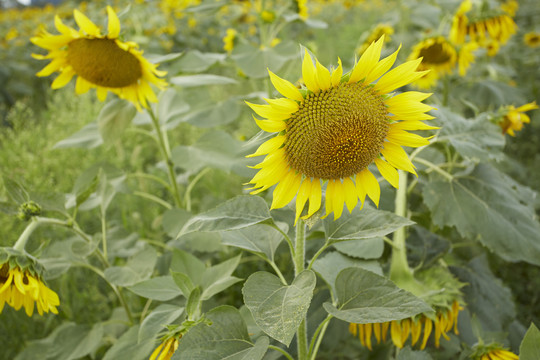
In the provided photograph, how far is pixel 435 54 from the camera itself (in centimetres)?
171

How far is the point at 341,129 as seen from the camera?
65cm

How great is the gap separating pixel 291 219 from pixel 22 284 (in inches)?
20.8

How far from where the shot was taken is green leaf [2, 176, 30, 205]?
0.89 metres

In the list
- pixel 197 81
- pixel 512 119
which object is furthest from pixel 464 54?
pixel 197 81

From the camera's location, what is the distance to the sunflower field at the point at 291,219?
2.12 feet

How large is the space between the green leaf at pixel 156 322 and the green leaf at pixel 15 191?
15.1 inches

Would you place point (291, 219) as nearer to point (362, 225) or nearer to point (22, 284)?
point (362, 225)

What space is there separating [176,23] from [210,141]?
14.3ft

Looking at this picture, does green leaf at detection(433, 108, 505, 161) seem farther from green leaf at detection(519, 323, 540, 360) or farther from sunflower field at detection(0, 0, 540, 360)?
green leaf at detection(519, 323, 540, 360)

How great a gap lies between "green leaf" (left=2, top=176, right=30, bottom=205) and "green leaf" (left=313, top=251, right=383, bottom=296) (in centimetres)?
64

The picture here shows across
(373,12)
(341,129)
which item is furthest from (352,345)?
(373,12)

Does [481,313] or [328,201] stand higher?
[328,201]

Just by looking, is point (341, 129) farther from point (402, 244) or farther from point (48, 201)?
point (48, 201)

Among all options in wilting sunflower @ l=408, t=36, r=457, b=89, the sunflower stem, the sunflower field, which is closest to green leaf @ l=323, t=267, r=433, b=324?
the sunflower field
